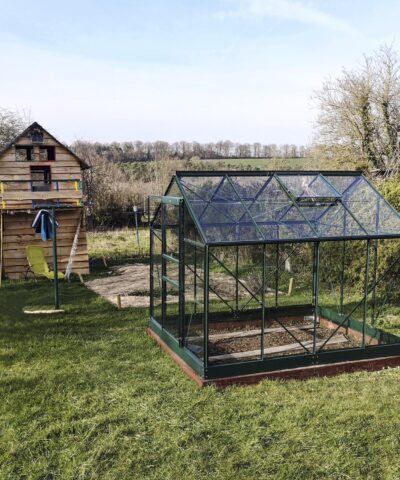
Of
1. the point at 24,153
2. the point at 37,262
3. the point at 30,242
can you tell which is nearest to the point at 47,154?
the point at 24,153

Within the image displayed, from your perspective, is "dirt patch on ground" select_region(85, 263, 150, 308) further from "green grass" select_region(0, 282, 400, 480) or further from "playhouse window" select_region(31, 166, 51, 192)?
"green grass" select_region(0, 282, 400, 480)

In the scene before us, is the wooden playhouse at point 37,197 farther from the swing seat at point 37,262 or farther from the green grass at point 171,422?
the green grass at point 171,422

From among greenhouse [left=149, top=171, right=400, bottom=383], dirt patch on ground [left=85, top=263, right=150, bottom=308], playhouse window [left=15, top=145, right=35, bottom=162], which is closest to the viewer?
greenhouse [left=149, top=171, right=400, bottom=383]

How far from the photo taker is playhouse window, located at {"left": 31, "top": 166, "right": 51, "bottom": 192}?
14898 millimetres

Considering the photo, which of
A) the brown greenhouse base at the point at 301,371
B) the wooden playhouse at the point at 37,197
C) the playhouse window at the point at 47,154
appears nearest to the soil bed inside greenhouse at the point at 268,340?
the brown greenhouse base at the point at 301,371

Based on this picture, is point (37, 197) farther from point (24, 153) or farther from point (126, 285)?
point (126, 285)

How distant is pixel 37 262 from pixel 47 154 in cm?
349

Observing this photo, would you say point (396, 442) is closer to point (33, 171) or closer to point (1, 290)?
point (1, 290)

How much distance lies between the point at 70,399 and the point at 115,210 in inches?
818

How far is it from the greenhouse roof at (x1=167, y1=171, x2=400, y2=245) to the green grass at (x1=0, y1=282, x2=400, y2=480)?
2.33 meters

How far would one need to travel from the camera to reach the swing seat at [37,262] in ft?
44.1

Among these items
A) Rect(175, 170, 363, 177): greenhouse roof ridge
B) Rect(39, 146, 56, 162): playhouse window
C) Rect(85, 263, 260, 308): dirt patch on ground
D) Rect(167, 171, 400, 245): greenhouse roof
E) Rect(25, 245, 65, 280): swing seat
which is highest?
Rect(39, 146, 56, 162): playhouse window

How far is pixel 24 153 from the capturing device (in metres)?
14.5

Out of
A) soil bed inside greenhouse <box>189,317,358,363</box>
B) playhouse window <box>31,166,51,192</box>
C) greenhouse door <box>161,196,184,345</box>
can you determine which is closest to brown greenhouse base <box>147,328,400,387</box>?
soil bed inside greenhouse <box>189,317,358,363</box>
